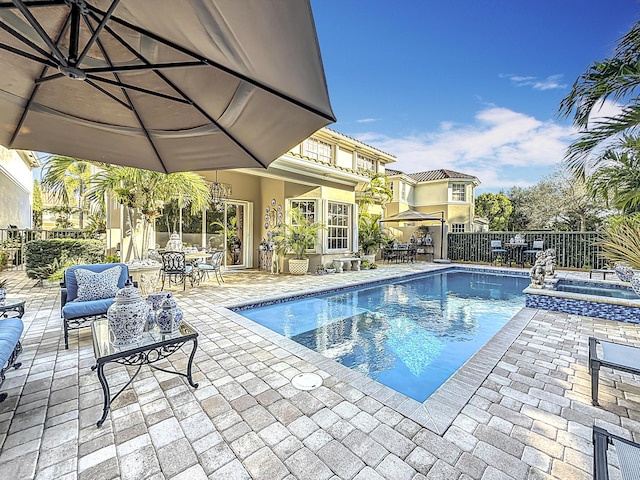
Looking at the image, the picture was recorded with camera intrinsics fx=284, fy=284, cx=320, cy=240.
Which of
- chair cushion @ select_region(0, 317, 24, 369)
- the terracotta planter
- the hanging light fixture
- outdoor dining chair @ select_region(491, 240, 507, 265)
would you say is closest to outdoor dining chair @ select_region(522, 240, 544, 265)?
outdoor dining chair @ select_region(491, 240, 507, 265)

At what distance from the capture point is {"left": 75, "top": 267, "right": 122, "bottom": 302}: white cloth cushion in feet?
13.0

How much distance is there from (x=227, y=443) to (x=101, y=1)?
3168 millimetres

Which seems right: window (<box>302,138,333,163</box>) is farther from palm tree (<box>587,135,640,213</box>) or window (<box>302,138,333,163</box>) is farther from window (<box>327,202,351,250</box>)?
palm tree (<box>587,135,640,213</box>)

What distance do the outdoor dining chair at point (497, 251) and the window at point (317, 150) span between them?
345 inches

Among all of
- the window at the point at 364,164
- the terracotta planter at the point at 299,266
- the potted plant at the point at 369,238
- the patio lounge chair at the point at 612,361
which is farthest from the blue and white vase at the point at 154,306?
the window at the point at 364,164

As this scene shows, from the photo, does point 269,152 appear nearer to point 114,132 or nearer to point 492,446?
point 114,132

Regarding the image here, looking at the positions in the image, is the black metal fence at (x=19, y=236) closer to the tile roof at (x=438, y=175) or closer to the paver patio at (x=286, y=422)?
the paver patio at (x=286, y=422)

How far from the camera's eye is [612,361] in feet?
8.02

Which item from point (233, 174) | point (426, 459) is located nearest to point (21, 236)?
point (233, 174)

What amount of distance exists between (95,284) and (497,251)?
1485 centimetres

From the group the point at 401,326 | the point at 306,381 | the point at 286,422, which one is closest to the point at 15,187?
the point at 306,381

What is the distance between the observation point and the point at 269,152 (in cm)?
302

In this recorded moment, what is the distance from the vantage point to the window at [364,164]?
49.1 ft

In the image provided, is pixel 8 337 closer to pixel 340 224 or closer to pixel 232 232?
pixel 232 232
